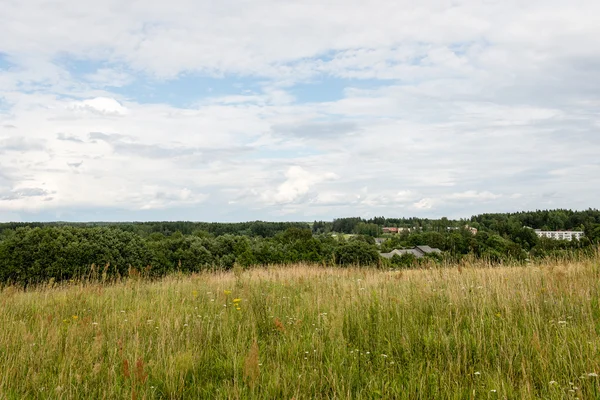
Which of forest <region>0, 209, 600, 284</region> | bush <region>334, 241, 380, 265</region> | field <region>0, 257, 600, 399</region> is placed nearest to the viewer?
field <region>0, 257, 600, 399</region>

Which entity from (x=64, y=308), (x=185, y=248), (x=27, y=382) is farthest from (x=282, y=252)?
(x=27, y=382)

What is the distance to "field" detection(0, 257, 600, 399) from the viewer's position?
Result: 130 inches

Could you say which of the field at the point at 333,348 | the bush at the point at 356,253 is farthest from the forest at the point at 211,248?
the field at the point at 333,348

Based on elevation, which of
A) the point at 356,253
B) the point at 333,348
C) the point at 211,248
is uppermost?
the point at 333,348

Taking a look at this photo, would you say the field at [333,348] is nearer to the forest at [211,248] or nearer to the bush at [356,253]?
the forest at [211,248]

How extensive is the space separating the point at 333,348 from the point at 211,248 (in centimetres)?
4006

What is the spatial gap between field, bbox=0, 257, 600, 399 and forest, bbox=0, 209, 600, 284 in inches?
155

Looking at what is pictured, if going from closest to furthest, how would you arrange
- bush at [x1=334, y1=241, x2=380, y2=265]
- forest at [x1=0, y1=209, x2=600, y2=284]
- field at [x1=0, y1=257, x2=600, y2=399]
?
1. field at [x1=0, y1=257, x2=600, y2=399]
2. forest at [x1=0, y1=209, x2=600, y2=284]
3. bush at [x1=334, y1=241, x2=380, y2=265]

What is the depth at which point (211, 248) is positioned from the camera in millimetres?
42656

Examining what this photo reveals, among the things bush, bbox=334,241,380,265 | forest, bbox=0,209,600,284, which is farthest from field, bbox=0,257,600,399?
bush, bbox=334,241,380,265

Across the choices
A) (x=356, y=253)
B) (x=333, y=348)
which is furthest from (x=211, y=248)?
(x=333, y=348)

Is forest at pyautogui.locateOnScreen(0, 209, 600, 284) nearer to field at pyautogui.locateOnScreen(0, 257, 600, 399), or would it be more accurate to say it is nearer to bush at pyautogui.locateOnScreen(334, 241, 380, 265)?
bush at pyautogui.locateOnScreen(334, 241, 380, 265)

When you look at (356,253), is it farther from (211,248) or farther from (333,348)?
(333,348)

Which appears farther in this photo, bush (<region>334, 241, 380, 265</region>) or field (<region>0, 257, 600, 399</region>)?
bush (<region>334, 241, 380, 265</region>)
